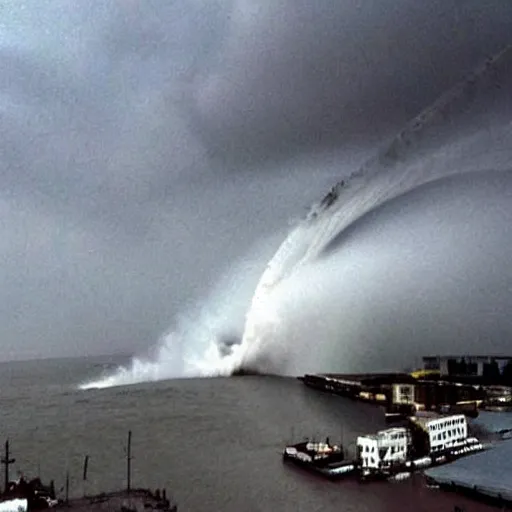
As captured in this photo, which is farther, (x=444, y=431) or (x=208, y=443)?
(x=208, y=443)

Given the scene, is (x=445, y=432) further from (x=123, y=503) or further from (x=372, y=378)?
(x=372, y=378)

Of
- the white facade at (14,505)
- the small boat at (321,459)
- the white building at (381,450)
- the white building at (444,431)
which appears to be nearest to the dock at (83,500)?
the white facade at (14,505)

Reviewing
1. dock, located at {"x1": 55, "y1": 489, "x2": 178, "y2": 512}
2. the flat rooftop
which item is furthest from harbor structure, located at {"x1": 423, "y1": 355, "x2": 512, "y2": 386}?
dock, located at {"x1": 55, "y1": 489, "x2": 178, "y2": 512}

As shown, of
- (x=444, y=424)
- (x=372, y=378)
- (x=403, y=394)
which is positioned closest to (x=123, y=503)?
(x=444, y=424)

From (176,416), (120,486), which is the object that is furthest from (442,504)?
(176,416)

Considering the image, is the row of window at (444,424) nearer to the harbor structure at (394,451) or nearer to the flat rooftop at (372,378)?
the harbor structure at (394,451)

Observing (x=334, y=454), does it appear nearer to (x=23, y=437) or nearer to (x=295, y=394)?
(x=23, y=437)

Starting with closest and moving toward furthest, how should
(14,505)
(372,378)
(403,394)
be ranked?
(14,505) → (403,394) → (372,378)
